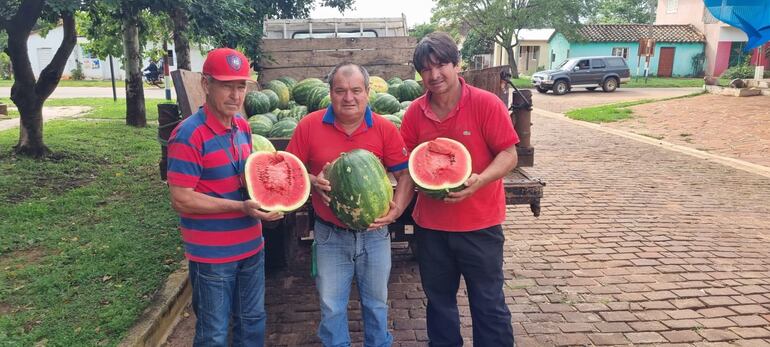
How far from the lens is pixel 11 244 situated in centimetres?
540

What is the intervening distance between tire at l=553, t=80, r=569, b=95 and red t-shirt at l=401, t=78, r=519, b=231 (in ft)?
91.1

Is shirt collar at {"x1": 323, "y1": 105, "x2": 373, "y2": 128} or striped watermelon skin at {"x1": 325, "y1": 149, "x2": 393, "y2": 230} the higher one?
shirt collar at {"x1": 323, "y1": 105, "x2": 373, "y2": 128}

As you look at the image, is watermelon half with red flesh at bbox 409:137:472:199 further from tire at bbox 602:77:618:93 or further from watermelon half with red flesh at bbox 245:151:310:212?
tire at bbox 602:77:618:93

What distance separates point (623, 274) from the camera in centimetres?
520

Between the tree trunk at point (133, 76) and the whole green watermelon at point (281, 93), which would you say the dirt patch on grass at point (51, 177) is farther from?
the tree trunk at point (133, 76)

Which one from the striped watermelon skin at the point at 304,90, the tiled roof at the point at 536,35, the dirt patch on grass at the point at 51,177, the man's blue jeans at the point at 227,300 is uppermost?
the tiled roof at the point at 536,35

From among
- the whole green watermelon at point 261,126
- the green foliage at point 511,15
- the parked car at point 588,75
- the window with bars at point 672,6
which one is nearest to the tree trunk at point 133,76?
the whole green watermelon at point 261,126

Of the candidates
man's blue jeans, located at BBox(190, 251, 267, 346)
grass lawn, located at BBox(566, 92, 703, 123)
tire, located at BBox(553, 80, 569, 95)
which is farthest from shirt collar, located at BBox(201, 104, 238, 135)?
tire, located at BBox(553, 80, 569, 95)

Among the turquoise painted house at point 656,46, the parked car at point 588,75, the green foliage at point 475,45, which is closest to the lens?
the parked car at point 588,75

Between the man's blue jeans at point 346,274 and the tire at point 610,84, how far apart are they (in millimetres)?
29549

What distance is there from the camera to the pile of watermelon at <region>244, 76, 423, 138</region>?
15.4 ft

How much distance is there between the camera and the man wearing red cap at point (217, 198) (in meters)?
2.74

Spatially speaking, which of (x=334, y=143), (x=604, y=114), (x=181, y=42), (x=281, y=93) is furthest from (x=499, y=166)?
(x=604, y=114)

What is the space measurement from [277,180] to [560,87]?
93.8 ft
